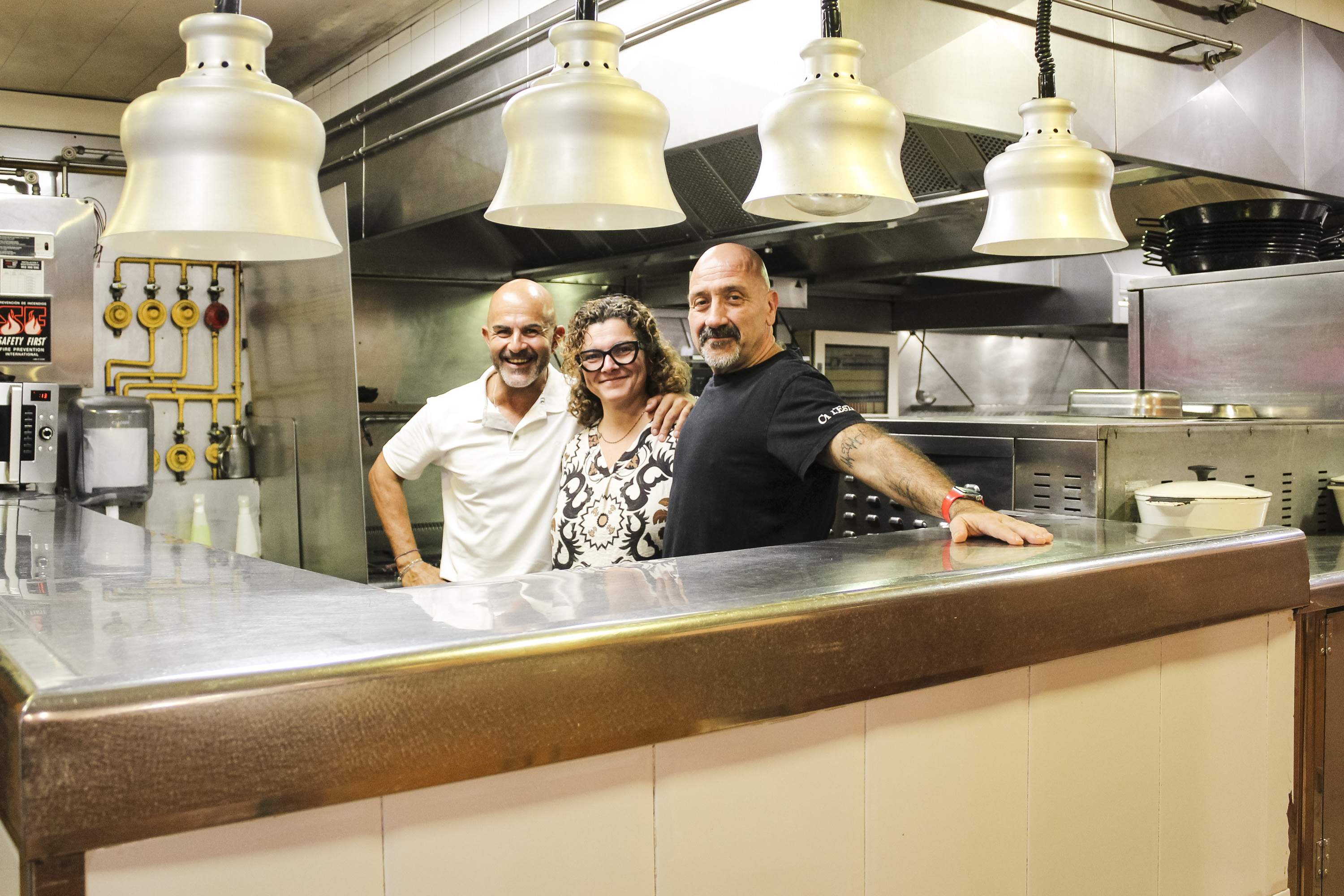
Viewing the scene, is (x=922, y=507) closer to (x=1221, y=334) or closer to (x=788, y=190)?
(x=788, y=190)

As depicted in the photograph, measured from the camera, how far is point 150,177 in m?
1.16

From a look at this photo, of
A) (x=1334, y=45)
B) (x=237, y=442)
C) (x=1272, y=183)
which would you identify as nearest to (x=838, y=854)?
(x=1272, y=183)

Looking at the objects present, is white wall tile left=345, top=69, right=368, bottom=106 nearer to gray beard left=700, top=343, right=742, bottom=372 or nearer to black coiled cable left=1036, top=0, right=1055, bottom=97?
gray beard left=700, top=343, right=742, bottom=372

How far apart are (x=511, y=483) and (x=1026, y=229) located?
1761 mm

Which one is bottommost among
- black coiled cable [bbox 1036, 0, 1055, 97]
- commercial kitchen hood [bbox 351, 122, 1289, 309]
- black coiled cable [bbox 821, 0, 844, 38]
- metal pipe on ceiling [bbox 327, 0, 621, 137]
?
black coiled cable [bbox 821, 0, 844, 38]

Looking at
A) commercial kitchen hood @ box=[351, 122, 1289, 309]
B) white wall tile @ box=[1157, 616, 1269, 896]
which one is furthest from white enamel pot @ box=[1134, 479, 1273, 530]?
commercial kitchen hood @ box=[351, 122, 1289, 309]

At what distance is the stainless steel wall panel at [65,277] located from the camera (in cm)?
452

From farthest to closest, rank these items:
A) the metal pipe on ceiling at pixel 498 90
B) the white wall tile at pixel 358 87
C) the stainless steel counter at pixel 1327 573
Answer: the white wall tile at pixel 358 87
the metal pipe on ceiling at pixel 498 90
the stainless steel counter at pixel 1327 573

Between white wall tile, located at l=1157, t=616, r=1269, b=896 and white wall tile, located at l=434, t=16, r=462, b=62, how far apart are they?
3.33m

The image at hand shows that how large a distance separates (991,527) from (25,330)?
171 inches

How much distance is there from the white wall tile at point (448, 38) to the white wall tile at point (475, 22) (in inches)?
1.3

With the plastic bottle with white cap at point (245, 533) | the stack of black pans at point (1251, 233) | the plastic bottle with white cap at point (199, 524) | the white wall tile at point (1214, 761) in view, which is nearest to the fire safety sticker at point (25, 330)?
the plastic bottle with white cap at point (199, 524)

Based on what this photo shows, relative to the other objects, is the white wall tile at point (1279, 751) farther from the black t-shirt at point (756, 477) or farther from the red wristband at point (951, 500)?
the black t-shirt at point (756, 477)

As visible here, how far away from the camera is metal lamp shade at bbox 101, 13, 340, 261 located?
3.75 ft
